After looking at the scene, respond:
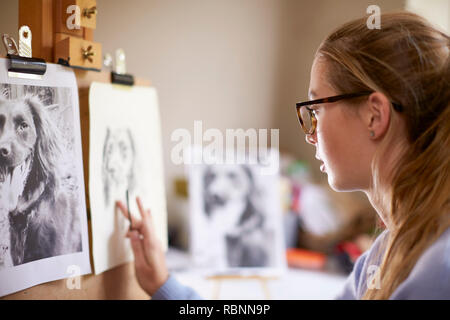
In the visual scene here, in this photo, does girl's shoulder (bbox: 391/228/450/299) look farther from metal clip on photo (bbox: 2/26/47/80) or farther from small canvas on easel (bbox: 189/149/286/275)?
small canvas on easel (bbox: 189/149/286/275)

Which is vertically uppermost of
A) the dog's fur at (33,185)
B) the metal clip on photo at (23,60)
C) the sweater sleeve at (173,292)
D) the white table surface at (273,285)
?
the metal clip on photo at (23,60)

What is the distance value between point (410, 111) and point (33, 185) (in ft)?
1.55

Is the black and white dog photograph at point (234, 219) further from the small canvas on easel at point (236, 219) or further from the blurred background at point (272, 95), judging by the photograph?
the blurred background at point (272, 95)

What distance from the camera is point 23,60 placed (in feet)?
1.70

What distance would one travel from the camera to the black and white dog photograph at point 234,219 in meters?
1.17

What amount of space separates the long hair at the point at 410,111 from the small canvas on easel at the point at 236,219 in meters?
0.67

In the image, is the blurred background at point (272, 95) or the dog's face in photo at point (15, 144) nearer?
the dog's face in photo at point (15, 144)

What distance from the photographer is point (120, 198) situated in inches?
28.0

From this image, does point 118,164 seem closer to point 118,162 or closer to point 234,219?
point 118,162

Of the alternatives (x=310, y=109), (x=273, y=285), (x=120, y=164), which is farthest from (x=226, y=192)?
(x=310, y=109)

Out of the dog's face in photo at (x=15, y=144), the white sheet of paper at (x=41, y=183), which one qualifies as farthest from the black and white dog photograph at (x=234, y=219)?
the dog's face in photo at (x=15, y=144)

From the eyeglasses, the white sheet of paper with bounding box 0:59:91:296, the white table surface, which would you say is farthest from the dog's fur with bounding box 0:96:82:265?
the white table surface

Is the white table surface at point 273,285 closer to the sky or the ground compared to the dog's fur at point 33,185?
closer to the ground

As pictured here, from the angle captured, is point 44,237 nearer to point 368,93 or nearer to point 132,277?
point 132,277
